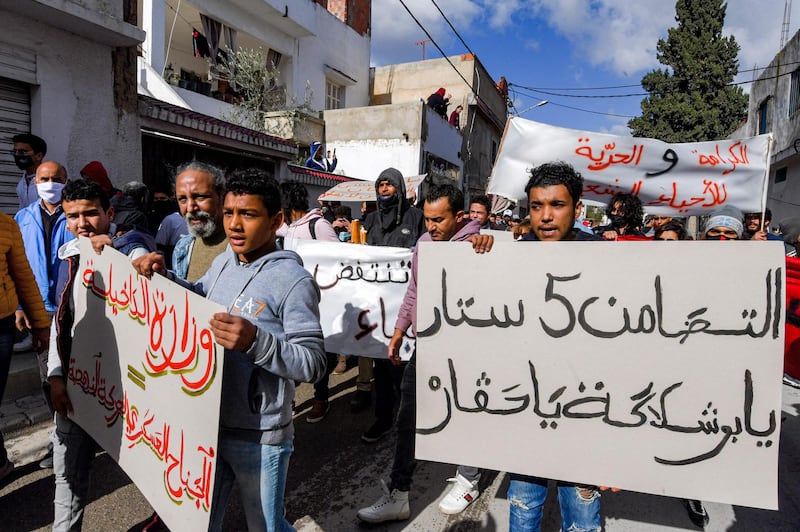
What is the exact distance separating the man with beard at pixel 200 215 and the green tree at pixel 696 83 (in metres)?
26.6

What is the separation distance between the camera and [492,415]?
1.73 metres

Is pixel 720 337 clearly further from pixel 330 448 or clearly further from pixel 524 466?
pixel 330 448

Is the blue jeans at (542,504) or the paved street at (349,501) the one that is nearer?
the blue jeans at (542,504)

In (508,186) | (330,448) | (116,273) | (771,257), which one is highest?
(508,186)

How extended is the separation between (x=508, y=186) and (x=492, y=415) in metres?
2.57

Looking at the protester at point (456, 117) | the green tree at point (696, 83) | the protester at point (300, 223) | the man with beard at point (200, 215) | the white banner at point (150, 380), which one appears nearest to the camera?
the white banner at point (150, 380)

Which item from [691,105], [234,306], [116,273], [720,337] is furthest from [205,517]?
[691,105]

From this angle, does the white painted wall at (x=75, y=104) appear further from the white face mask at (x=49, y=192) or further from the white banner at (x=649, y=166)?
the white banner at (x=649, y=166)

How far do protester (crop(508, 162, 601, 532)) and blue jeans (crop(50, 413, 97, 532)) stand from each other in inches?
67.3

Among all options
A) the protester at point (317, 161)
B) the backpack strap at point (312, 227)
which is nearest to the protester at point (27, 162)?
the backpack strap at point (312, 227)

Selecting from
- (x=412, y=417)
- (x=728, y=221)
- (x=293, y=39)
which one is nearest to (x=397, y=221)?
(x=412, y=417)

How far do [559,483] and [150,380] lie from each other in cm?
157

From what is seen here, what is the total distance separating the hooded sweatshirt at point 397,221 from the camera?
3727 millimetres

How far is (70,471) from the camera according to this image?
1873 mm
